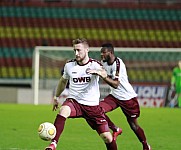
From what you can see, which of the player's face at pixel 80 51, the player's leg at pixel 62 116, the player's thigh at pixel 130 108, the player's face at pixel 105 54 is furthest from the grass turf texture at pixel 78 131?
the player's face at pixel 80 51

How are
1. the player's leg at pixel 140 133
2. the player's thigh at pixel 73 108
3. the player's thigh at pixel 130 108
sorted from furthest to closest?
the player's thigh at pixel 130 108, the player's leg at pixel 140 133, the player's thigh at pixel 73 108

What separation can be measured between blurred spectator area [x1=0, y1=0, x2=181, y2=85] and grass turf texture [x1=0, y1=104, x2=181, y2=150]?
10.8 meters

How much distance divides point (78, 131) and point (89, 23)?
57.0 ft

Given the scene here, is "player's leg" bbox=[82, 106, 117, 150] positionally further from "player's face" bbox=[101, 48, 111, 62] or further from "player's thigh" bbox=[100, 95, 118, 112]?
"player's thigh" bbox=[100, 95, 118, 112]

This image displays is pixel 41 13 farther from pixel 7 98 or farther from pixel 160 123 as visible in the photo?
pixel 160 123

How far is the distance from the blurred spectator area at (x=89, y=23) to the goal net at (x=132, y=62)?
19.8ft

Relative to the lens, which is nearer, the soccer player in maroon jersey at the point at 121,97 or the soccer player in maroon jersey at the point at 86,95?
Result: the soccer player in maroon jersey at the point at 86,95

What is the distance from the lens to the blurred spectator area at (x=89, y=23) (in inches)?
1089

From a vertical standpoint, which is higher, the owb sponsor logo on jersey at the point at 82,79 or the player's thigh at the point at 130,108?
the owb sponsor logo on jersey at the point at 82,79

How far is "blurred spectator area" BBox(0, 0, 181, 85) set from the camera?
27.7 meters

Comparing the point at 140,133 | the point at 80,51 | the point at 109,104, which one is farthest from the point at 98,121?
the point at 109,104

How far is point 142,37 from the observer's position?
28.1m

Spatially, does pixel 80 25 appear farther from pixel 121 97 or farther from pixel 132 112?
pixel 132 112

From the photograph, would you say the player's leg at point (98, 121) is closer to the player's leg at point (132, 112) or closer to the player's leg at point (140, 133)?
the player's leg at point (140, 133)
